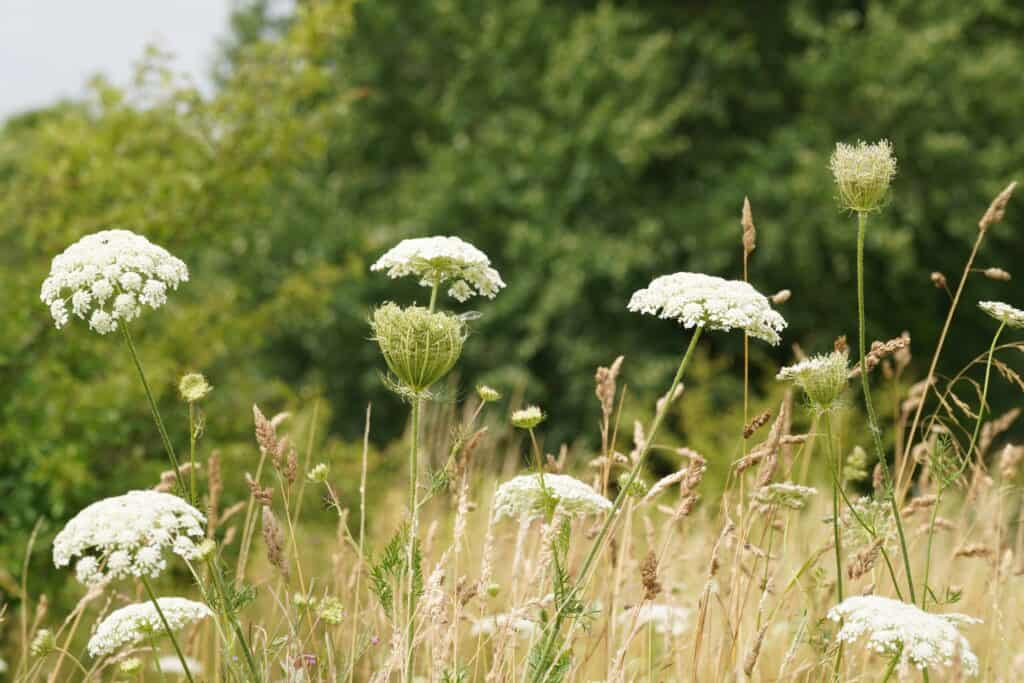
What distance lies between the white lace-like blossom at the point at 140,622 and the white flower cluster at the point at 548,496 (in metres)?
0.56

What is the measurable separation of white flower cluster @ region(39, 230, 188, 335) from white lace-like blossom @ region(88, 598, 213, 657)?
53 centimetres

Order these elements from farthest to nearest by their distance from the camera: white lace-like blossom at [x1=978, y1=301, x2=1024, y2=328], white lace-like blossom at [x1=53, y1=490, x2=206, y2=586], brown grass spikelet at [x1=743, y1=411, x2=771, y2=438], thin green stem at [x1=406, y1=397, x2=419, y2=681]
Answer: brown grass spikelet at [x1=743, y1=411, x2=771, y2=438], white lace-like blossom at [x1=978, y1=301, x2=1024, y2=328], thin green stem at [x1=406, y1=397, x2=419, y2=681], white lace-like blossom at [x1=53, y1=490, x2=206, y2=586]

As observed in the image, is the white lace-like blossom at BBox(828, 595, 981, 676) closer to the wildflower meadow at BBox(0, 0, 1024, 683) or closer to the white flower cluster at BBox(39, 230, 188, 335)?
the wildflower meadow at BBox(0, 0, 1024, 683)

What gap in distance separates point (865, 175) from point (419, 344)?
813mm

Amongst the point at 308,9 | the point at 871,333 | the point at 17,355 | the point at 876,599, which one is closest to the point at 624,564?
the point at 876,599

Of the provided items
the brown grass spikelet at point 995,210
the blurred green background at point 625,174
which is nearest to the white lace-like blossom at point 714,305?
the brown grass spikelet at point 995,210

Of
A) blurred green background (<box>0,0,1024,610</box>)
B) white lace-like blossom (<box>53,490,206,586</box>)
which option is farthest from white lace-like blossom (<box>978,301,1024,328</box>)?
blurred green background (<box>0,0,1024,610</box>)

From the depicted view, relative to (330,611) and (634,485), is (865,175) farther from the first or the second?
(330,611)

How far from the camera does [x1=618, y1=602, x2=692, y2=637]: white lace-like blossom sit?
254cm

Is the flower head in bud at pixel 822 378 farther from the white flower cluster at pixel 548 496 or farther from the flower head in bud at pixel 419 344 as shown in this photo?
the flower head in bud at pixel 419 344

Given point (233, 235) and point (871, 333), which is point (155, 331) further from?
point (871, 333)

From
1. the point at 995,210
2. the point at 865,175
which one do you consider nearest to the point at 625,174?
the point at 995,210

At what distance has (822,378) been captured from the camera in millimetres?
1766

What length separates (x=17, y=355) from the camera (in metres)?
4.67
